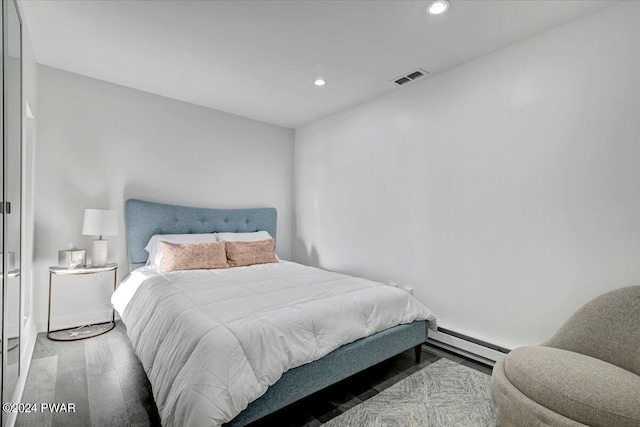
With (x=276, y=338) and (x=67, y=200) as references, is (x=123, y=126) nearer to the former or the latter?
(x=67, y=200)

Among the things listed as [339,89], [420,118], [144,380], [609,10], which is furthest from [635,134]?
[144,380]

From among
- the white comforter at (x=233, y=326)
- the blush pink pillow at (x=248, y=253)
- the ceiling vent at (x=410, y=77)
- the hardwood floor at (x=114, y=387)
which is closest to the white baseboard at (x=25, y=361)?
the hardwood floor at (x=114, y=387)

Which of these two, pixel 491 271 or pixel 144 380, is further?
pixel 491 271

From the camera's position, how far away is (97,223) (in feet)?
9.50

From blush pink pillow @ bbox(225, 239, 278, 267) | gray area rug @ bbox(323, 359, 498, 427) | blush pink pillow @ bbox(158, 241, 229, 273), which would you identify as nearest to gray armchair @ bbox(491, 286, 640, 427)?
gray area rug @ bbox(323, 359, 498, 427)

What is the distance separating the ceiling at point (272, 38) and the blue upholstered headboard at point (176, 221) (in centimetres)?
131

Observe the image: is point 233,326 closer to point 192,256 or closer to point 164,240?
point 192,256

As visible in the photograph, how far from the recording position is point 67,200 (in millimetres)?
3045

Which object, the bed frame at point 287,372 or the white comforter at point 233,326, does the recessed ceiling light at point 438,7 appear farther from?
the bed frame at point 287,372

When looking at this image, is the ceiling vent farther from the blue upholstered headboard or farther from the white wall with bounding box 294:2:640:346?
the blue upholstered headboard

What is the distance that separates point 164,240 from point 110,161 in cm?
100

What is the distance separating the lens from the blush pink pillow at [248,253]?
3.41 meters

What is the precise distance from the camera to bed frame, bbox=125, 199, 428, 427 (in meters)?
1.69

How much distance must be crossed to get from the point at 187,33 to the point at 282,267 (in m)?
2.26
